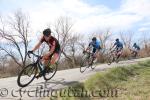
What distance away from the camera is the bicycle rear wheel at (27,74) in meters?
10.5

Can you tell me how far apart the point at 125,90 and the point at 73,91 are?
7.45 ft

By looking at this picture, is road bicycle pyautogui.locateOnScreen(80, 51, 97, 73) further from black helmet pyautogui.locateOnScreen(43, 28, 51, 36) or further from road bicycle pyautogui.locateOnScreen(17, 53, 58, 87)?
black helmet pyautogui.locateOnScreen(43, 28, 51, 36)

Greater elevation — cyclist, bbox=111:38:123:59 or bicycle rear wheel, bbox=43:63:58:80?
cyclist, bbox=111:38:123:59

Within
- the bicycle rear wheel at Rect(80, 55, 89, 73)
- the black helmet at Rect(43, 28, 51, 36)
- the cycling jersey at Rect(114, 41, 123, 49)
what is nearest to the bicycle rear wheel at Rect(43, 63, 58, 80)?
the black helmet at Rect(43, 28, 51, 36)

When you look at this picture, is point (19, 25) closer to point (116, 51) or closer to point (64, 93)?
point (116, 51)

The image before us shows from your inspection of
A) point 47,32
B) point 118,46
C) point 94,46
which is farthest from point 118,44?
point 47,32

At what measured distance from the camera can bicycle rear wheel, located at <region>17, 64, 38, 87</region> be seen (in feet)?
34.4

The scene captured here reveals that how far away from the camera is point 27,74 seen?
10.6m

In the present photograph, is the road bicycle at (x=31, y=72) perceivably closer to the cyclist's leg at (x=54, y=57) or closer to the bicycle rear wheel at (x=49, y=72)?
the bicycle rear wheel at (x=49, y=72)

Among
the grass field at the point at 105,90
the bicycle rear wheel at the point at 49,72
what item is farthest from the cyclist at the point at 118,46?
the bicycle rear wheel at the point at 49,72

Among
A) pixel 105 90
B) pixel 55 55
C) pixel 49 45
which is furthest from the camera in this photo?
pixel 55 55

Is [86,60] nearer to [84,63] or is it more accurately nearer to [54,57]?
[84,63]

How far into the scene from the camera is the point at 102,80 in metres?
12.5

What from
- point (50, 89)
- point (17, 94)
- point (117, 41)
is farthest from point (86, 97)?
point (117, 41)
